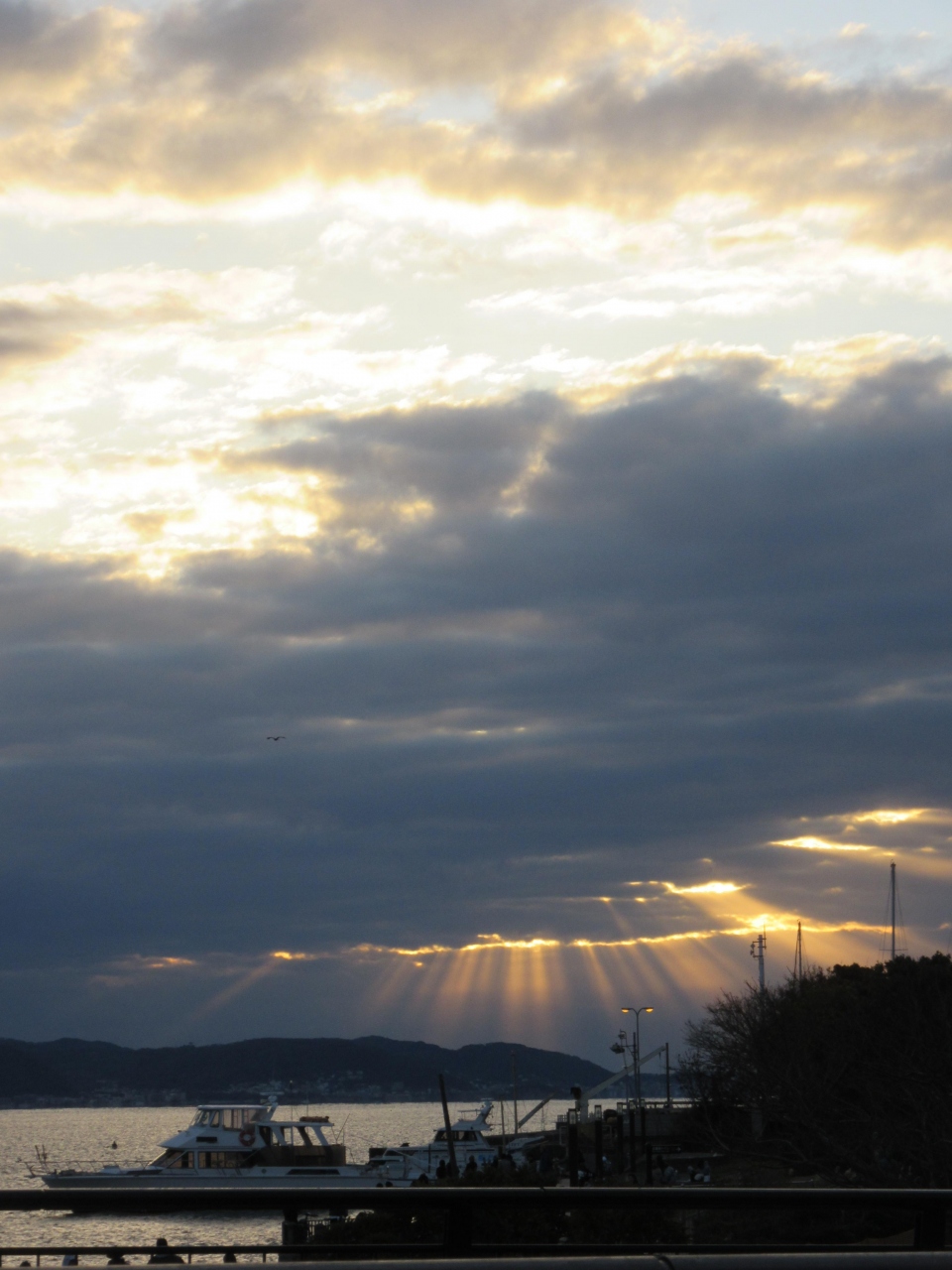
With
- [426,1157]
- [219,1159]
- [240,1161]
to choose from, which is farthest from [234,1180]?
[426,1157]

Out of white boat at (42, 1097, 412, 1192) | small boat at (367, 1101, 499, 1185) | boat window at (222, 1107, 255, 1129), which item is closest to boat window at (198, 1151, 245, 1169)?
white boat at (42, 1097, 412, 1192)

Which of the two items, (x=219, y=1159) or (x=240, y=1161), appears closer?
(x=240, y=1161)

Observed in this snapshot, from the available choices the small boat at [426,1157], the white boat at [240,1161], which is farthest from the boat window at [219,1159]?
the small boat at [426,1157]

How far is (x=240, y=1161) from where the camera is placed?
71.3 m

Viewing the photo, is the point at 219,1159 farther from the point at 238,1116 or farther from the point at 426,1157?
the point at 426,1157

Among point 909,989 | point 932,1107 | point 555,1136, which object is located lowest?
point 555,1136

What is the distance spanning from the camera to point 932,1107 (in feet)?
137

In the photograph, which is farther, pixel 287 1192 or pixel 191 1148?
pixel 191 1148

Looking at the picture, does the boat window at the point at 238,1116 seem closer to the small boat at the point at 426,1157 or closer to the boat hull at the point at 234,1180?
the boat hull at the point at 234,1180

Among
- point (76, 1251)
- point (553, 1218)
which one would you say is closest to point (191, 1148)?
point (553, 1218)

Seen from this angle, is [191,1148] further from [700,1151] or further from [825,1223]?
[825,1223]

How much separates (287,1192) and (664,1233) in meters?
14.3

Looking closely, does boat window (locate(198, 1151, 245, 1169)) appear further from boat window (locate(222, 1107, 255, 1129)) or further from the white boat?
boat window (locate(222, 1107, 255, 1129))

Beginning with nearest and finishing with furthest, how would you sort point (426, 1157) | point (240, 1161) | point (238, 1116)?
point (240, 1161)
point (426, 1157)
point (238, 1116)
